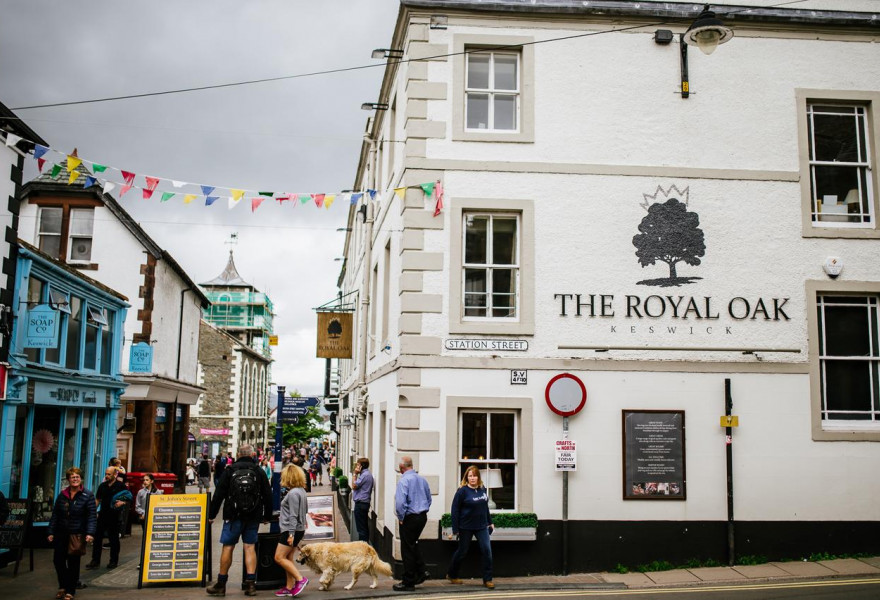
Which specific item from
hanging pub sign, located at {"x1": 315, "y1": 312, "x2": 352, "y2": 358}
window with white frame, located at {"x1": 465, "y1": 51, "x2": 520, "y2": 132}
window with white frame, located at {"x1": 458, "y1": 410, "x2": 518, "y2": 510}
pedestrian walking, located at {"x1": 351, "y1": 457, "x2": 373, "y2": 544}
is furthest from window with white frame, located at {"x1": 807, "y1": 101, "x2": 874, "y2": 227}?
hanging pub sign, located at {"x1": 315, "y1": 312, "x2": 352, "y2": 358}

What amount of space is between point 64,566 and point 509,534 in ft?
20.1

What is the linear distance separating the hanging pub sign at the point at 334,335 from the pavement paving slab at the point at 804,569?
14949mm

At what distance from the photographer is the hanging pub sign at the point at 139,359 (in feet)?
84.8

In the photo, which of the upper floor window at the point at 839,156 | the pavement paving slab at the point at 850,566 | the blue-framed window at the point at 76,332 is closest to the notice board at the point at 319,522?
the blue-framed window at the point at 76,332

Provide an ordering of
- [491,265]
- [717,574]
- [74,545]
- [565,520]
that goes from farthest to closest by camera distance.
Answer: [491,265] → [565,520] → [717,574] → [74,545]

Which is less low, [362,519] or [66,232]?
[66,232]

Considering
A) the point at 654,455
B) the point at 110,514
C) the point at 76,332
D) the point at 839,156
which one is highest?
the point at 839,156

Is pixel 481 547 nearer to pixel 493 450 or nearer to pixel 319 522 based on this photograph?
pixel 493 450

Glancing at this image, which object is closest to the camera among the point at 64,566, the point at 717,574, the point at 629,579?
the point at 64,566

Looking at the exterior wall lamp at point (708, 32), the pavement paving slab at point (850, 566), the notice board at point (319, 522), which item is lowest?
the pavement paving slab at point (850, 566)

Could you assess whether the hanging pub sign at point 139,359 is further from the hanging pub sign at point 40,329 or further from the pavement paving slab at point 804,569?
the pavement paving slab at point 804,569

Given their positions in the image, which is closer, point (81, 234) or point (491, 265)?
point (491, 265)

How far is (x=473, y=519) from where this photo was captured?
11.5 m

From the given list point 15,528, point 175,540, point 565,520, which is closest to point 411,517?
point 565,520
